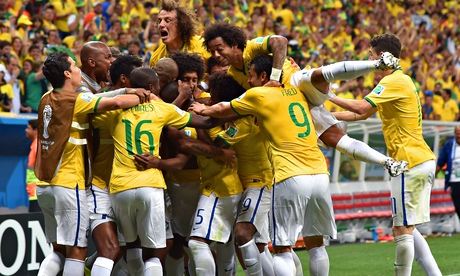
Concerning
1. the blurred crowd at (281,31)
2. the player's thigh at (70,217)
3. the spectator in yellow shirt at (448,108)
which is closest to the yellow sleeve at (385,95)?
the player's thigh at (70,217)

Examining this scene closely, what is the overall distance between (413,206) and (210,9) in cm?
1409

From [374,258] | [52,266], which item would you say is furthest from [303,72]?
[374,258]

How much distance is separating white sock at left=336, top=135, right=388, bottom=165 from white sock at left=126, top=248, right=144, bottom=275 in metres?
2.14

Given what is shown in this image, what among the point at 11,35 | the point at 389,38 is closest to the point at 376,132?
the point at 11,35

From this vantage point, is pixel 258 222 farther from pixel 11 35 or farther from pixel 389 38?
pixel 11 35

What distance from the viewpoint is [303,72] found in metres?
9.50

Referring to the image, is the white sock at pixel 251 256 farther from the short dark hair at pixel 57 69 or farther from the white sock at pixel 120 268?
the short dark hair at pixel 57 69

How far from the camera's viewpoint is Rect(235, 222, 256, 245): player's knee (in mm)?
9922

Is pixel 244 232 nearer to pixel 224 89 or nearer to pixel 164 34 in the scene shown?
pixel 224 89

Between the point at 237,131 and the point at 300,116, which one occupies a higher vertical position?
the point at 300,116

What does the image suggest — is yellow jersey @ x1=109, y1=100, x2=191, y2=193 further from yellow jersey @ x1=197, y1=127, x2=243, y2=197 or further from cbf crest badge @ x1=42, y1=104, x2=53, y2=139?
yellow jersey @ x1=197, y1=127, x2=243, y2=197

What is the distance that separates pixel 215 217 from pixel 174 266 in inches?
39.5

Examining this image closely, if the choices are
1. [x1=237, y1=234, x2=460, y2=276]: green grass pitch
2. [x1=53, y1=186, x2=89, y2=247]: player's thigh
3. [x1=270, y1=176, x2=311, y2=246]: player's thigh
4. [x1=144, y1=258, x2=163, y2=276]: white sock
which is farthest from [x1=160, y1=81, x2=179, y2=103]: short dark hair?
[x1=237, y1=234, x2=460, y2=276]: green grass pitch

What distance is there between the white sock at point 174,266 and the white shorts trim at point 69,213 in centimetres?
132
